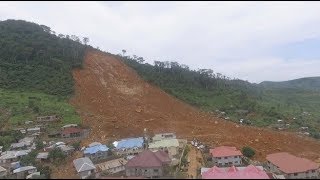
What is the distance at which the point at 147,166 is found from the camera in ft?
96.2

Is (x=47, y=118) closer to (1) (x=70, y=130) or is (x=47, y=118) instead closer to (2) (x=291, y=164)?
(1) (x=70, y=130)

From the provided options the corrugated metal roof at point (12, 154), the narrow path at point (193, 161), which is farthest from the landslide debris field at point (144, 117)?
the corrugated metal roof at point (12, 154)

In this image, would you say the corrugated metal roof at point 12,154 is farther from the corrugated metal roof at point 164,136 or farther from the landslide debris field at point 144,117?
the corrugated metal roof at point 164,136

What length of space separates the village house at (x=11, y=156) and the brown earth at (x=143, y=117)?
6758mm

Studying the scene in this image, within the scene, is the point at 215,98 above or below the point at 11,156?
above

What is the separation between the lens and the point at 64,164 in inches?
1361

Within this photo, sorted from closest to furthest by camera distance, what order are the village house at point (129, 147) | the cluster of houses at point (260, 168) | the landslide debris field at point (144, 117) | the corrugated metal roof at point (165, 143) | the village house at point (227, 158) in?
the cluster of houses at point (260, 168)
the village house at point (227, 158)
the corrugated metal roof at point (165, 143)
the village house at point (129, 147)
the landslide debris field at point (144, 117)

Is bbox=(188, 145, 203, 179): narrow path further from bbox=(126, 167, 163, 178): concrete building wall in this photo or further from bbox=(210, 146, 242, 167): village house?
bbox=(126, 167, 163, 178): concrete building wall

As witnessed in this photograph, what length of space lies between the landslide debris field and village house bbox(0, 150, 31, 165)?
21.9 feet

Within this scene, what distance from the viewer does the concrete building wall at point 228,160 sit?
113ft

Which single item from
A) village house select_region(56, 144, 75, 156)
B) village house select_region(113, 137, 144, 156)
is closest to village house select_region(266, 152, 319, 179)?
village house select_region(113, 137, 144, 156)

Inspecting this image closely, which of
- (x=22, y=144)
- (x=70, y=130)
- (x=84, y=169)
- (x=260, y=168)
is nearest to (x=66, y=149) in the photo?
(x=22, y=144)

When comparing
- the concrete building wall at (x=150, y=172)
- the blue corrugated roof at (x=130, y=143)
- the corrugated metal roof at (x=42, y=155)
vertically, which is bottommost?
the concrete building wall at (x=150, y=172)

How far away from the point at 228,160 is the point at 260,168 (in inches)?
197
